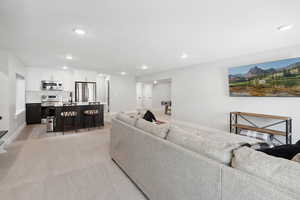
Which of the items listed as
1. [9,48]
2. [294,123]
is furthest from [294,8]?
[9,48]

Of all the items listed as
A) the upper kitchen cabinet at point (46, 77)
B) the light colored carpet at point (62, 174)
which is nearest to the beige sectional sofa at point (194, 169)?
the light colored carpet at point (62, 174)

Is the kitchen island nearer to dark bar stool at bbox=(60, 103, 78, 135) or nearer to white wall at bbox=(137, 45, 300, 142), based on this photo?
dark bar stool at bbox=(60, 103, 78, 135)

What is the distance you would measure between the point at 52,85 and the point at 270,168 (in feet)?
24.1

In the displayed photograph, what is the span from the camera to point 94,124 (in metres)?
5.52

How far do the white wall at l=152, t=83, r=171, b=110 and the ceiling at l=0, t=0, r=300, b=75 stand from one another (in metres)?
7.57

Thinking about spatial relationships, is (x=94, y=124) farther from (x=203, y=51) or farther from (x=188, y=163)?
(x=188, y=163)

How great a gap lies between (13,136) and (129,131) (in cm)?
391

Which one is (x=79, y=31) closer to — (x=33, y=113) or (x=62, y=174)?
(x=62, y=174)

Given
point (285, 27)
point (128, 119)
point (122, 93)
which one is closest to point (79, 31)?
point (128, 119)

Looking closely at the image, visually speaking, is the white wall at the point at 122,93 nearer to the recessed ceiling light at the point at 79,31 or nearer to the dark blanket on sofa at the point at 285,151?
the recessed ceiling light at the point at 79,31

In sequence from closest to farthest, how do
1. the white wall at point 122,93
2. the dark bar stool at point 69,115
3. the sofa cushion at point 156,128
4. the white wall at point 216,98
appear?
the sofa cushion at point 156,128
the white wall at point 216,98
the dark bar stool at point 69,115
the white wall at point 122,93

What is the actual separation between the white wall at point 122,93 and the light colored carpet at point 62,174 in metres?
4.56

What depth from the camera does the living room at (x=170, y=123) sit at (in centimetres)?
114

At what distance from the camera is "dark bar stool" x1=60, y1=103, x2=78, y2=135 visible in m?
4.73
